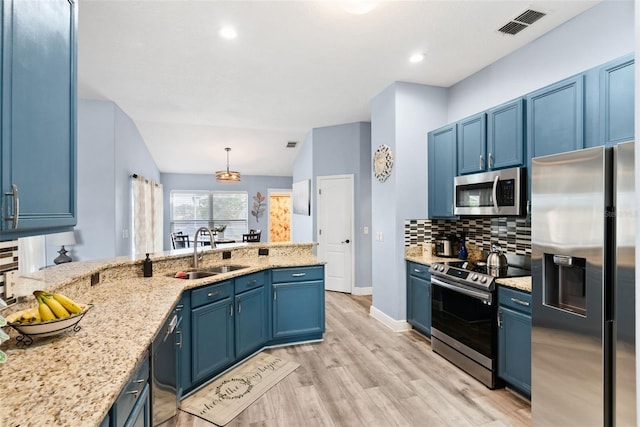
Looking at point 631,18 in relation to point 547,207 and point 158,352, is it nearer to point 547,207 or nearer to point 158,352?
point 547,207

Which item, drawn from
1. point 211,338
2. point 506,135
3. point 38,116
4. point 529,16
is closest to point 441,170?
point 506,135

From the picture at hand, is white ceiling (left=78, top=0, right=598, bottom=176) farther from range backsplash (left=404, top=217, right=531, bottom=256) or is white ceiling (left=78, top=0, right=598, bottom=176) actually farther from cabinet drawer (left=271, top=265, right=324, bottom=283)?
cabinet drawer (left=271, top=265, right=324, bottom=283)

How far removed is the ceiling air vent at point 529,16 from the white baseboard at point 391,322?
3.17 meters

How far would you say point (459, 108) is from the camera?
3910 millimetres

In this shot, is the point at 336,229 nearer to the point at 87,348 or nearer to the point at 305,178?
the point at 305,178

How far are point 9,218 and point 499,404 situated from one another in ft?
9.87

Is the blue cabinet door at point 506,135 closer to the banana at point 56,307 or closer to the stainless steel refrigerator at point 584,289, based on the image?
the stainless steel refrigerator at point 584,289

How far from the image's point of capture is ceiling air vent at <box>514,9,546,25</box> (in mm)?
2564

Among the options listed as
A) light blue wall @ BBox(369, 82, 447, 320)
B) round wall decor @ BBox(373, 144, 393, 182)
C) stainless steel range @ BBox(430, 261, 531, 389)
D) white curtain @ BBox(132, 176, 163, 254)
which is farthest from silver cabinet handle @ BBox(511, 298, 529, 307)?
white curtain @ BBox(132, 176, 163, 254)

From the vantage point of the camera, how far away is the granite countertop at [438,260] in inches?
93.8

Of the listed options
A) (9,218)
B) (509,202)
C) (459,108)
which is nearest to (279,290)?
(509,202)

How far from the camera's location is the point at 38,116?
1213 mm

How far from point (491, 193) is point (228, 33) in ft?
8.94

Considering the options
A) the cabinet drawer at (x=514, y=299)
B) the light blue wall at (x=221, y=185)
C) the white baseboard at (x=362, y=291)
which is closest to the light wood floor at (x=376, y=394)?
the cabinet drawer at (x=514, y=299)
